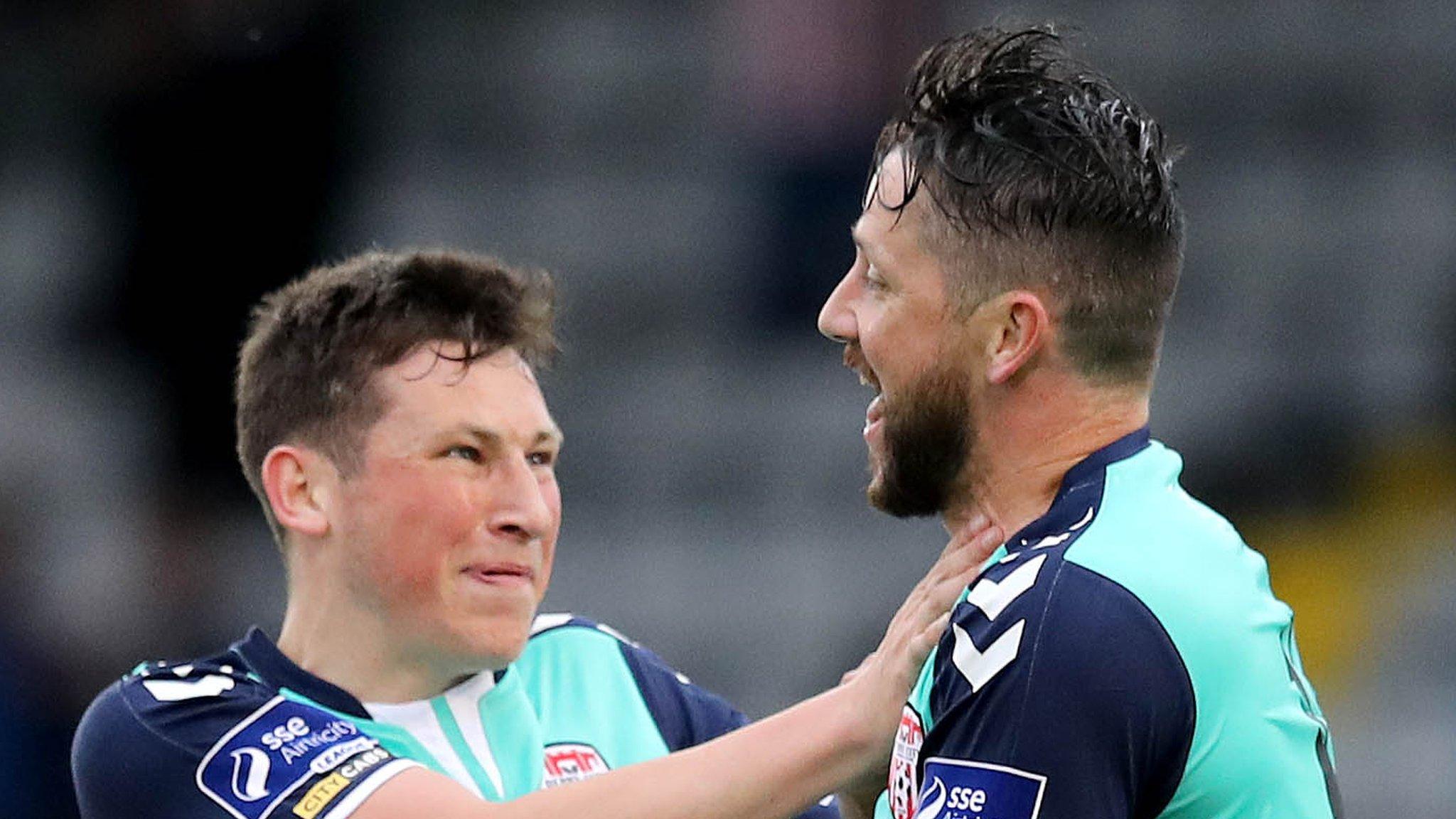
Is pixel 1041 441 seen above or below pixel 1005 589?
above

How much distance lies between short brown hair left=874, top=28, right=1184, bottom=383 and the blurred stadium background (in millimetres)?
5385

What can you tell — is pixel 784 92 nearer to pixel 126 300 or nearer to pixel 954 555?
pixel 126 300

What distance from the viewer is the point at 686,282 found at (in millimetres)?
10164

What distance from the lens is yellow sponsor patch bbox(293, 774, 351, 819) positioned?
3.70 meters

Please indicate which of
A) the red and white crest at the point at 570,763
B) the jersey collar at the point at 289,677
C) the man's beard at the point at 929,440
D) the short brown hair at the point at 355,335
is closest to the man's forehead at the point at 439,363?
the short brown hair at the point at 355,335

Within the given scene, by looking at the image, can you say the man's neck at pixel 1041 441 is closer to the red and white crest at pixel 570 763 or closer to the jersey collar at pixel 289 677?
the red and white crest at pixel 570 763

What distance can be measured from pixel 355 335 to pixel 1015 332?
1.43 metres

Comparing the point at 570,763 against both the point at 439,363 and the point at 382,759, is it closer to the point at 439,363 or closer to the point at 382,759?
the point at 382,759

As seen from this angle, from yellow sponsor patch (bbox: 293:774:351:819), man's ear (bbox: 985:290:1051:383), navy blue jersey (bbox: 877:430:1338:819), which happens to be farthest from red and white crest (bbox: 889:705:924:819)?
yellow sponsor patch (bbox: 293:774:351:819)

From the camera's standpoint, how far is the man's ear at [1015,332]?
3.22m

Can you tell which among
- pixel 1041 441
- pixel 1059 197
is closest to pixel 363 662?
pixel 1041 441

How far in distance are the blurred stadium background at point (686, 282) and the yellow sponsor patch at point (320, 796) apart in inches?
186

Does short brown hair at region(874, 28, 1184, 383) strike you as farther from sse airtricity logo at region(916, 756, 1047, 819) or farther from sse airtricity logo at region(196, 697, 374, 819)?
sse airtricity logo at region(196, 697, 374, 819)

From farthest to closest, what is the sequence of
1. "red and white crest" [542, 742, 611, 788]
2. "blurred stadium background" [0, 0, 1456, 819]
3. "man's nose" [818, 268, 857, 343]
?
1. "blurred stadium background" [0, 0, 1456, 819]
2. "red and white crest" [542, 742, 611, 788]
3. "man's nose" [818, 268, 857, 343]
